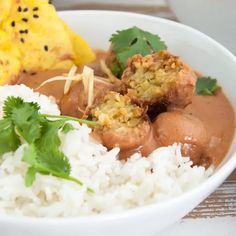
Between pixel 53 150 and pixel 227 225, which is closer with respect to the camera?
pixel 53 150

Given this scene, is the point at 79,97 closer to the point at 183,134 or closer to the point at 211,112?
the point at 183,134

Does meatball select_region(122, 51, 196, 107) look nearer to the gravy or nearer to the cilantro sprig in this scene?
the gravy

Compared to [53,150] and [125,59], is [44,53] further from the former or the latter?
[53,150]

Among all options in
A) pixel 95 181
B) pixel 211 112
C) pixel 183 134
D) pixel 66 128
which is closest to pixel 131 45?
pixel 211 112

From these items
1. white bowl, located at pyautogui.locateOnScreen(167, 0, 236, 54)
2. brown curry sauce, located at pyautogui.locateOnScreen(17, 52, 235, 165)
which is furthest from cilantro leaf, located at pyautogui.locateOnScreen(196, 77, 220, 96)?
white bowl, located at pyautogui.locateOnScreen(167, 0, 236, 54)

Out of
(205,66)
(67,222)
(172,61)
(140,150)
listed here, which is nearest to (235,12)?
(205,66)
